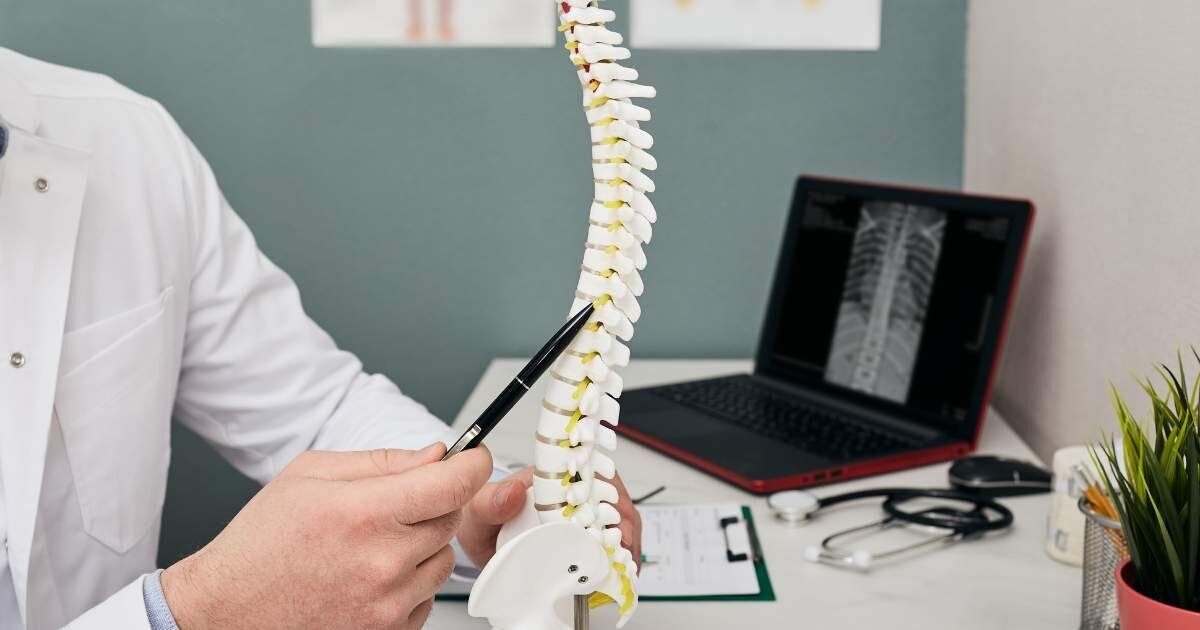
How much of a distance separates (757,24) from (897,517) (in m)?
0.83

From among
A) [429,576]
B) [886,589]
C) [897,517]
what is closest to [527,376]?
[429,576]

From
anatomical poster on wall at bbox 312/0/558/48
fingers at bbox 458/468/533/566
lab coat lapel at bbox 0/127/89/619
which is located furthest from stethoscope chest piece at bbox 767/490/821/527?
anatomical poster on wall at bbox 312/0/558/48

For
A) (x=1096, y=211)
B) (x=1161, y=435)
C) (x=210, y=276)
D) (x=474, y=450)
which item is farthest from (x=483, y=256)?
(x=1161, y=435)

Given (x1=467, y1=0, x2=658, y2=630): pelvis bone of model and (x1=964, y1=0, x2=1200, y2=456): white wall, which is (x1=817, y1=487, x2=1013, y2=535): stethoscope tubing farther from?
(x1=467, y1=0, x2=658, y2=630): pelvis bone of model

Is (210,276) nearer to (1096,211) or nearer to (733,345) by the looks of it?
(733,345)

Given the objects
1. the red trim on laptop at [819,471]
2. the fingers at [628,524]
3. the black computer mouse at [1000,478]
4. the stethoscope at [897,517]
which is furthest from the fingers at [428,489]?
the black computer mouse at [1000,478]

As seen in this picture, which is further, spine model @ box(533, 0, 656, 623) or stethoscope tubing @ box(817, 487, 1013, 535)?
stethoscope tubing @ box(817, 487, 1013, 535)

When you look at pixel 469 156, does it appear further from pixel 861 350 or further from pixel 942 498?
pixel 942 498

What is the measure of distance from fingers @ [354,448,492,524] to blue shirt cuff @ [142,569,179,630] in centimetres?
19

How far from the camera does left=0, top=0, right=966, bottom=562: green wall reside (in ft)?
5.35

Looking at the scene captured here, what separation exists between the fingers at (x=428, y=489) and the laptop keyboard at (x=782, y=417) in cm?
64

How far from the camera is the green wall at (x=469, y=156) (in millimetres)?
1630

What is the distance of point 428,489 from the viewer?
2.16 feet

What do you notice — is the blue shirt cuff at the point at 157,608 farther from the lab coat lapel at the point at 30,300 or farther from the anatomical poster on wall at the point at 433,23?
the anatomical poster on wall at the point at 433,23
